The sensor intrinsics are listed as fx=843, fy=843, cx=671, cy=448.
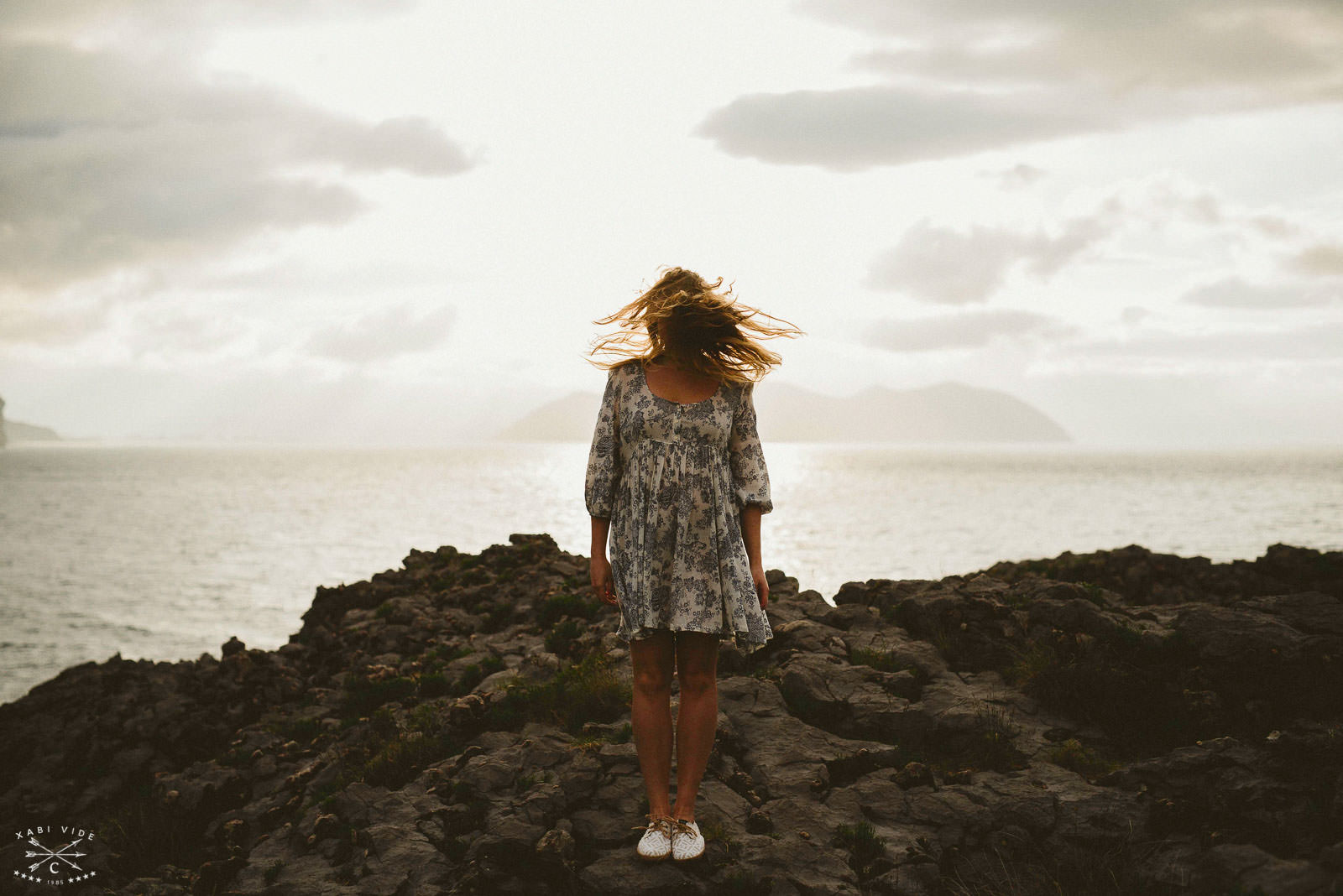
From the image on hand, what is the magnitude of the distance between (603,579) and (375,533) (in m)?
66.2

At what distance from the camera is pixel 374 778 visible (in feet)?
27.1

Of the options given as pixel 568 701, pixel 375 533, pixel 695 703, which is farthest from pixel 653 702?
pixel 375 533

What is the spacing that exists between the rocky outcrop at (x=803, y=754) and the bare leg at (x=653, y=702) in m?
0.94

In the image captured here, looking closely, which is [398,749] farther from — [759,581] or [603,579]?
[759,581]

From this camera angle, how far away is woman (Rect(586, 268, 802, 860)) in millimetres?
5320

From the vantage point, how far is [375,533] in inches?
2648

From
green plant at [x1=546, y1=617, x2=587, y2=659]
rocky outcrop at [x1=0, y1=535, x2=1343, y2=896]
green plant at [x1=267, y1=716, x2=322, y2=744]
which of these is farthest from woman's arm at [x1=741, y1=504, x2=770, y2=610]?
green plant at [x1=267, y1=716, x2=322, y2=744]

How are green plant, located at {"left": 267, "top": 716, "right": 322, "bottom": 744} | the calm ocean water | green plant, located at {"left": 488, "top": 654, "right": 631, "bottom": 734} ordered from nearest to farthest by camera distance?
green plant, located at {"left": 488, "top": 654, "right": 631, "bottom": 734} < green plant, located at {"left": 267, "top": 716, "right": 322, "bottom": 744} < the calm ocean water

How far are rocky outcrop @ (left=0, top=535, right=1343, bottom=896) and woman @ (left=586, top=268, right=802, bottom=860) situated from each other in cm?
144

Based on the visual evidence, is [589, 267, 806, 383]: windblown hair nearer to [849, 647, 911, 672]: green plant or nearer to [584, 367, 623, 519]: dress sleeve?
[584, 367, 623, 519]: dress sleeve

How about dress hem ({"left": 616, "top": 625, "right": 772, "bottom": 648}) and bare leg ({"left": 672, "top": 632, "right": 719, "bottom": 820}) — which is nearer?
dress hem ({"left": 616, "top": 625, "right": 772, "bottom": 648})

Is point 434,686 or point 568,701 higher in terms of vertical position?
point 568,701

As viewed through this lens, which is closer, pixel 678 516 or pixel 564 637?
pixel 678 516

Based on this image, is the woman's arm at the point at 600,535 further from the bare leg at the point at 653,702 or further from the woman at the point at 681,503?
the bare leg at the point at 653,702
